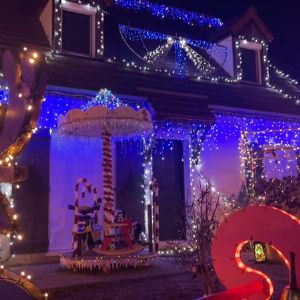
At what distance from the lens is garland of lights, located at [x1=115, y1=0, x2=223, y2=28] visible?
1458 cm

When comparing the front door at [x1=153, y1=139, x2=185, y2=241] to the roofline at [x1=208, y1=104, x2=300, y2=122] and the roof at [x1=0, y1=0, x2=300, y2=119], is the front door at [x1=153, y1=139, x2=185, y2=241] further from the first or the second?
the roofline at [x1=208, y1=104, x2=300, y2=122]

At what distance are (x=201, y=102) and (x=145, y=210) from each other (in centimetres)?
341

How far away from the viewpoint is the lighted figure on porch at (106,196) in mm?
9312

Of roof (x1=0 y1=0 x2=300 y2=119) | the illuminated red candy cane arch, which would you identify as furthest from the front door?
the illuminated red candy cane arch

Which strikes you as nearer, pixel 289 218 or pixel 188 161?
pixel 289 218

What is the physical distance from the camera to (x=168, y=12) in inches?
600

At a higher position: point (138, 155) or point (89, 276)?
point (138, 155)

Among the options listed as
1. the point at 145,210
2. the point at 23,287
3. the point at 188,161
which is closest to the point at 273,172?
the point at 188,161

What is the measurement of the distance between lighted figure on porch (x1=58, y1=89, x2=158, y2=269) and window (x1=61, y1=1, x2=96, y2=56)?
312cm

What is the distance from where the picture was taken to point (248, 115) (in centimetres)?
1414

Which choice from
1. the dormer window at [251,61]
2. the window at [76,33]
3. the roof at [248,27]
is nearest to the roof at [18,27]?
the window at [76,33]

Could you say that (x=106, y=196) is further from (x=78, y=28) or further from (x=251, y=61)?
(x=251, y=61)

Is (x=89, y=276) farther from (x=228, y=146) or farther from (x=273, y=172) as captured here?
(x=273, y=172)

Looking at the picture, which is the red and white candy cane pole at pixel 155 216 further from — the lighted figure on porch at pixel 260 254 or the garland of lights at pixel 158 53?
the garland of lights at pixel 158 53
